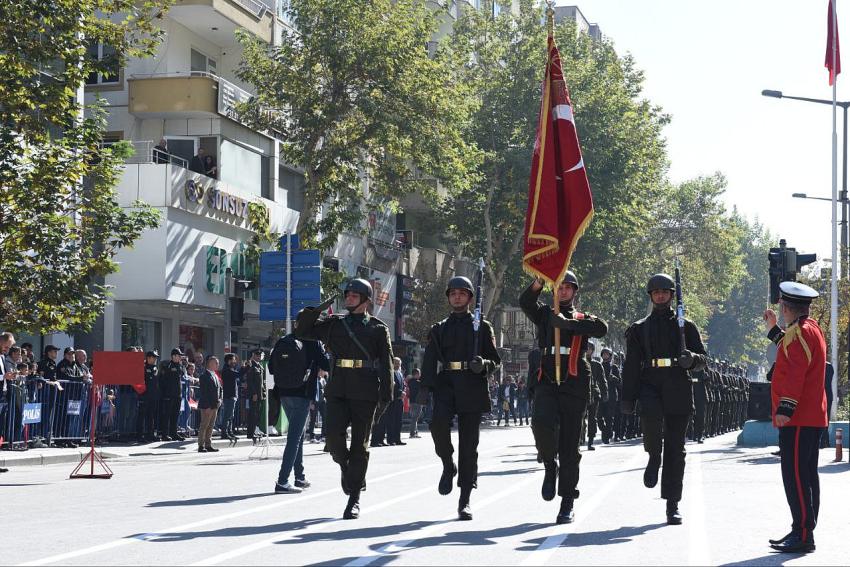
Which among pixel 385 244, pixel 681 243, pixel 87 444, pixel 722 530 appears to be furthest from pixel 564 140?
pixel 681 243

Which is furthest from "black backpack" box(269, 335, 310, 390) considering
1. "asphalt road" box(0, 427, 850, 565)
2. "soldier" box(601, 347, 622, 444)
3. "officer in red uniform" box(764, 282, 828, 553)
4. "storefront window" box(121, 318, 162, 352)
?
"storefront window" box(121, 318, 162, 352)

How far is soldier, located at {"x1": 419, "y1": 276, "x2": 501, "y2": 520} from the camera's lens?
12.4 metres

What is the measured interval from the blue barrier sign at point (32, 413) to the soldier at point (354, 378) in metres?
12.4

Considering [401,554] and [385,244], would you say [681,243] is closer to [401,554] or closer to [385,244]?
[385,244]

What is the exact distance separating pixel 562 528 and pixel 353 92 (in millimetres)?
27090

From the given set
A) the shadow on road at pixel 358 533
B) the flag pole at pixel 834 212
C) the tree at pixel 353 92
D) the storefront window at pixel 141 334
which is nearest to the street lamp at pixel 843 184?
the flag pole at pixel 834 212

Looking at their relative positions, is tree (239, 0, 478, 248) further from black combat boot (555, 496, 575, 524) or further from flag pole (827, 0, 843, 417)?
black combat boot (555, 496, 575, 524)

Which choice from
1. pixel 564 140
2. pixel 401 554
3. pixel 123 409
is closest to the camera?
pixel 401 554

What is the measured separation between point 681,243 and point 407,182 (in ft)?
129

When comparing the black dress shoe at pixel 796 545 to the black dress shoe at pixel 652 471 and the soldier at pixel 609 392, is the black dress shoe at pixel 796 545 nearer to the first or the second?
the black dress shoe at pixel 652 471

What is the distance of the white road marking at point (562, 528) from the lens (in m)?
9.79

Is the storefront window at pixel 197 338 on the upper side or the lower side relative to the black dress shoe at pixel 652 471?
upper

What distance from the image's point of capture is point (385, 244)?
179 ft

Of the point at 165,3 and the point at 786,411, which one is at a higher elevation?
the point at 165,3
